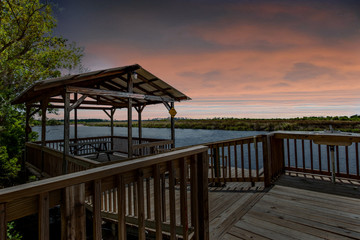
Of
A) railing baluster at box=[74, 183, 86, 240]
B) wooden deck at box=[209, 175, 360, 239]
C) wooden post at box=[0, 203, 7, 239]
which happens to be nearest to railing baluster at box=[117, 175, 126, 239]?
railing baluster at box=[74, 183, 86, 240]

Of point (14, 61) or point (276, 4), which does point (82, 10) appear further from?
point (276, 4)

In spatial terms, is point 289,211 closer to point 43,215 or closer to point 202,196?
point 202,196

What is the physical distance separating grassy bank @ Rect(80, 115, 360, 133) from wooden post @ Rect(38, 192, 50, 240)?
52.9 feet

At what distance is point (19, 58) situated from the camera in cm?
1050

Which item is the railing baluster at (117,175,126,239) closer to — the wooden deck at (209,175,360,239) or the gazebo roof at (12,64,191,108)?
the wooden deck at (209,175,360,239)

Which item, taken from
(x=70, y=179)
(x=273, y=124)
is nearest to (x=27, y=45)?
(x=70, y=179)

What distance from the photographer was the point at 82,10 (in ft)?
29.5

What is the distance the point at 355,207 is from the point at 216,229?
2.30 metres

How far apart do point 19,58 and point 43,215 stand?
13672 mm

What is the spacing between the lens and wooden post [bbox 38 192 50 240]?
855mm

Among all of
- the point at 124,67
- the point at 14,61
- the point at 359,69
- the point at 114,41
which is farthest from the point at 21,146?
the point at 359,69

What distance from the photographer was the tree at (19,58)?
926 cm

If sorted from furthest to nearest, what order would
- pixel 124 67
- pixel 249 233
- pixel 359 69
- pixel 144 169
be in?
1. pixel 359 69
2. pixel 124 67
3. pixel 249 233
4. pixel 144 169

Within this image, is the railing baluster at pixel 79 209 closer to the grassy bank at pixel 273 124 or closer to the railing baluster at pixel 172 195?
the railing baluster at pixel 172 195
